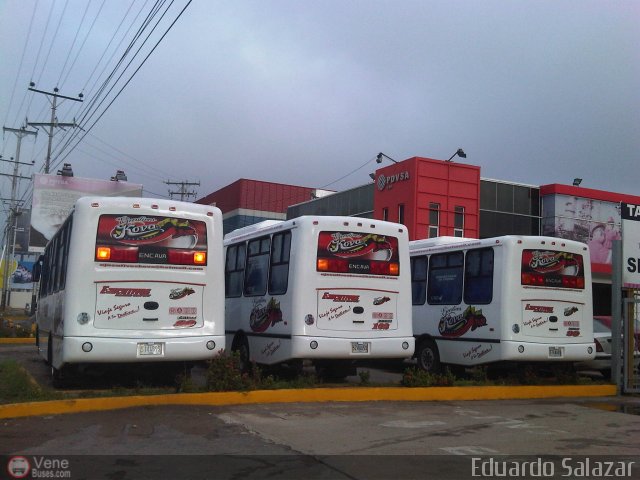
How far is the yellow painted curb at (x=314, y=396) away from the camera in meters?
8.15

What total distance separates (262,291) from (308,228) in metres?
Answer: 1.77

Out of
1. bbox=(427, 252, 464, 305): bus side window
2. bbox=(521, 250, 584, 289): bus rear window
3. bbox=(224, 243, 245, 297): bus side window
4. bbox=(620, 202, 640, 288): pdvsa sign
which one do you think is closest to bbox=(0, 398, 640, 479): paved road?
bbox=(521, 250, 584, 289): bus rear window

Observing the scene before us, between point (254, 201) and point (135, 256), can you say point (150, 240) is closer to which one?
point (135, 256)

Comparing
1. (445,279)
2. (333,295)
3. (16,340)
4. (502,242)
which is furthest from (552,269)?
(16,340)

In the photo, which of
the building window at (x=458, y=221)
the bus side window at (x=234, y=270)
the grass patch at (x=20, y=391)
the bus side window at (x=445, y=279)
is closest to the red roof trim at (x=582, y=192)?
the building window at (x=458, y=221)

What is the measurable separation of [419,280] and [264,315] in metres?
4.44

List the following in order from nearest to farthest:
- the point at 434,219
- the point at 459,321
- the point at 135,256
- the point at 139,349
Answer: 1. the point at 139,349
2. the point at 135,256
3. the point at 459,321
4. the point at 434,219

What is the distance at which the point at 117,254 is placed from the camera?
363 inches

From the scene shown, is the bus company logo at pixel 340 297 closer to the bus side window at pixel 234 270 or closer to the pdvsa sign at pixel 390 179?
the bus side window at pixel 234 270

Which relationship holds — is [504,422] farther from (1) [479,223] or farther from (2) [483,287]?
(1) [479,223]

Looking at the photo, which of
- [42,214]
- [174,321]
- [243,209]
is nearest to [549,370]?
[174,321]

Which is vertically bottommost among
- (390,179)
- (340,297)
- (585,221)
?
(340,297)

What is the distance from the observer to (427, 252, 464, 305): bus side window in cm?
1316

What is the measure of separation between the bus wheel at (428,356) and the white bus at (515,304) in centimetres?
4
